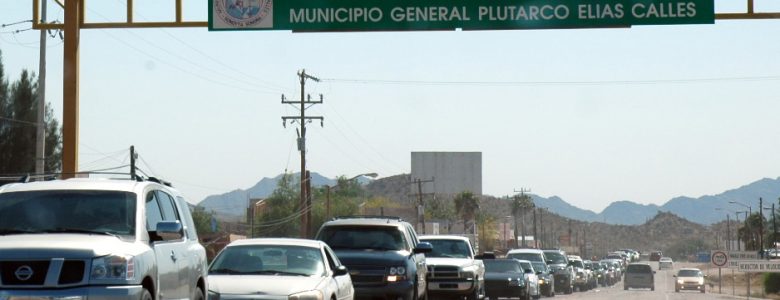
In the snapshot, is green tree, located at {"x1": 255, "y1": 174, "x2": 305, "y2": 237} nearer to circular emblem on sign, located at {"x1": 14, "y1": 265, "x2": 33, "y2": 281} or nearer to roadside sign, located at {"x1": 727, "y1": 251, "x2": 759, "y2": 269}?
roadside sign, located at {"x1": 727, "y1": 251, "x2": 759, "y2": 269}

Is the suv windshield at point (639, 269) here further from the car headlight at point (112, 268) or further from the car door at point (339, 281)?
the car headlight at point (112, 268)

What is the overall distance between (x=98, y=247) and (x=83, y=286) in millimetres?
419

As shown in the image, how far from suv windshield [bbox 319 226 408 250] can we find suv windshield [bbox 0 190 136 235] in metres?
11.9

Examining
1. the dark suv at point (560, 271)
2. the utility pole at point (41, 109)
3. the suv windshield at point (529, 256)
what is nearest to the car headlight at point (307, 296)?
the utility pole at point (41, 109)

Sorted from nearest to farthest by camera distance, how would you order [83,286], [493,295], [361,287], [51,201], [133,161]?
[83,286] → [51,201] → [361,287] → [493,295] → [133,161]

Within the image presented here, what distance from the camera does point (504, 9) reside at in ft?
82.3

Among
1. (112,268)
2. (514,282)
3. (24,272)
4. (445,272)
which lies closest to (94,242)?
(112,268)

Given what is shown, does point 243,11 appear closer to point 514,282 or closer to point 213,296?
point 213,296

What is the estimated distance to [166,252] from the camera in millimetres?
14344

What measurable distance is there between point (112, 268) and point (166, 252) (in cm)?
158

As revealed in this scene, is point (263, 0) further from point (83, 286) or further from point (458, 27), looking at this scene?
point (83, 286)

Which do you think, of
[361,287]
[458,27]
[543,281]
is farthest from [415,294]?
[543,281]

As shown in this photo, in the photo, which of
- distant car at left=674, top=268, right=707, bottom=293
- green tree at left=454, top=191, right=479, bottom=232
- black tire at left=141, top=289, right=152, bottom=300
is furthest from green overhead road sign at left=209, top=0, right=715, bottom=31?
green tree at left=454, top=191, right=479, bottom=232

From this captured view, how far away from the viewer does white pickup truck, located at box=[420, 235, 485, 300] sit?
3212cm
